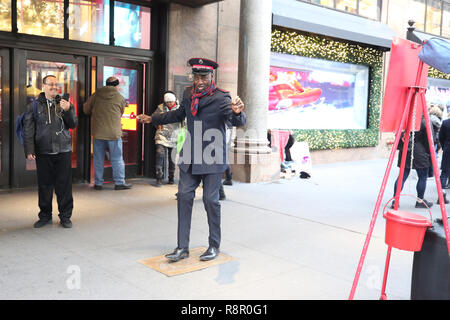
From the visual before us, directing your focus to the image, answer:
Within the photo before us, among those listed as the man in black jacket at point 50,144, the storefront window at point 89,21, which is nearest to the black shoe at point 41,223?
the man in black jacket at point 50,144

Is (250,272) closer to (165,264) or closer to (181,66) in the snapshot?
(165,264)

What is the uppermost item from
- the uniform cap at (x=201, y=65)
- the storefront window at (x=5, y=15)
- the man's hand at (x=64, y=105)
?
the storefront window at (x=5, y=15)

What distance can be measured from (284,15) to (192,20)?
2.78 meters

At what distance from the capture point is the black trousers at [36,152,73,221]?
598 cm

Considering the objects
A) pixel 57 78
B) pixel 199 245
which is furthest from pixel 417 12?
pixel 199 245

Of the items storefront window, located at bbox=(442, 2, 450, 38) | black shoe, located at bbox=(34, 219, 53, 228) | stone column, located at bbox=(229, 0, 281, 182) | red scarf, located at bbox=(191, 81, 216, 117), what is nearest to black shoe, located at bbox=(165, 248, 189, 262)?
red scarf, located at bbox=(191, 81, 216, 117)

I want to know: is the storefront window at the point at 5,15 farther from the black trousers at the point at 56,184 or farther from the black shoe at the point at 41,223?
the black shoe at the point at 41,223

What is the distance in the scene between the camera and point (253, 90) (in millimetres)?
9984

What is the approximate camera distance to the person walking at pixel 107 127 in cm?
862

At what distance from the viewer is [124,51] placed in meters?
9.45

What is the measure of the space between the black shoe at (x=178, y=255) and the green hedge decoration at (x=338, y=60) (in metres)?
8.74

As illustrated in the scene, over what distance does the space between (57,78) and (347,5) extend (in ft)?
31.6

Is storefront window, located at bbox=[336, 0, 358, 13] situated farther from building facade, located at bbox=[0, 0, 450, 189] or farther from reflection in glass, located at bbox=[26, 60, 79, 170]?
reflection in glass, located at bbox=[26, 60, 79, 170]

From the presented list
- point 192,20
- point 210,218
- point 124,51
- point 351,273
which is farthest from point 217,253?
point 192,20
